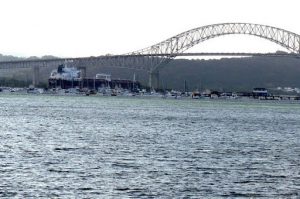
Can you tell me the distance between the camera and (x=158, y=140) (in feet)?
168

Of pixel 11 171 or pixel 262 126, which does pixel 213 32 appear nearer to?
pixel 262 126

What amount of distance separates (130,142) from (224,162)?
435 inches

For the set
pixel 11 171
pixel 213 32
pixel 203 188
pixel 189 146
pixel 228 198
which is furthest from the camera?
pixel 213 32

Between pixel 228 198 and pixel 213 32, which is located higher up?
pixel 213 32

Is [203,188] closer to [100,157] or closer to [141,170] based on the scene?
[141,170]

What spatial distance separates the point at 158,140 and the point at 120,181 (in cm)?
1985

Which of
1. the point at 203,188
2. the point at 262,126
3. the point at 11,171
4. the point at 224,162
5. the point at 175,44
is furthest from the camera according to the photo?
the point at 175,44

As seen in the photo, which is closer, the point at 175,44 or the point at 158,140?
the point at 158,140

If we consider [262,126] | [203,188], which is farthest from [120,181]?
[262,126]

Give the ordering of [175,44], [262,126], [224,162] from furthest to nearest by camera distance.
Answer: [175,44], [262,126], [224,162]

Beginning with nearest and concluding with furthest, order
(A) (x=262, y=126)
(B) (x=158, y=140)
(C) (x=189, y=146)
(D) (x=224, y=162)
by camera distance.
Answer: (D) (x=224, y=162) → (C) (x=189, y=146) → (B) (x=158, y=140) → (A) (x=262, y=126)

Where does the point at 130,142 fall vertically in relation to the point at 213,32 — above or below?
below

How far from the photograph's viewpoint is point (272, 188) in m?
30.9

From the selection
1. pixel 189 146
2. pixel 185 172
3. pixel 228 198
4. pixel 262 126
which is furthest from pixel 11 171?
pixel 262 126
